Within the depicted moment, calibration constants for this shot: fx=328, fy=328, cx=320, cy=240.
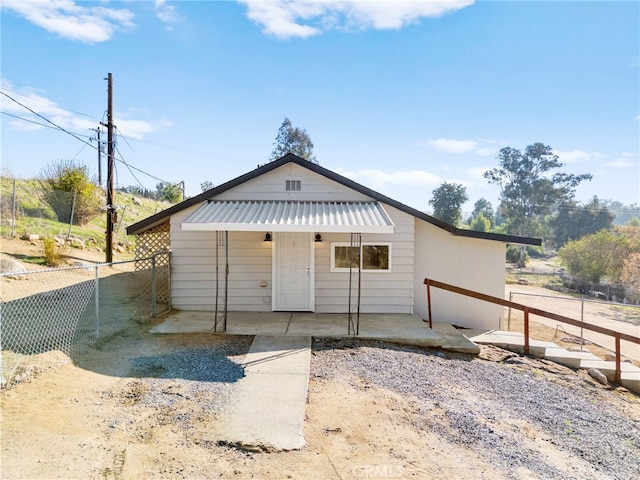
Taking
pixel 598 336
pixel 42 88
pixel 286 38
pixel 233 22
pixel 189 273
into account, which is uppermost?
pixel 286 38

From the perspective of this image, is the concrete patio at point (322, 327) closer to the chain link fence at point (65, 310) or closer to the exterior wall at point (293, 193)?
the chain link fence at point (65, 310)

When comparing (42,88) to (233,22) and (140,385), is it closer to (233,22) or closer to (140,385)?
(233,22)

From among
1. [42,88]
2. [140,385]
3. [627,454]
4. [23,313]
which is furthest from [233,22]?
[627,454]

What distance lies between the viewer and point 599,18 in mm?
10922

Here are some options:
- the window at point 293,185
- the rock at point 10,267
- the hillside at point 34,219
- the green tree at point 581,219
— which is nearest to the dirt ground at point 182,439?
the window at point 293,185

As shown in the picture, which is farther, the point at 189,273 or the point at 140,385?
the point at 189,273

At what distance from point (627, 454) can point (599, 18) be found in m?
13.4

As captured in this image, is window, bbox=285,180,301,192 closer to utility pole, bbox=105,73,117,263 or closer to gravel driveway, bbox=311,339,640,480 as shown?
gravel driveway, bbox=311,339,640,480

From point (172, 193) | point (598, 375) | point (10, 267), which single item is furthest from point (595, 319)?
point (172, 193)

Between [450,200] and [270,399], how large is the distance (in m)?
51.9

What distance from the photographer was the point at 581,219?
5222cm

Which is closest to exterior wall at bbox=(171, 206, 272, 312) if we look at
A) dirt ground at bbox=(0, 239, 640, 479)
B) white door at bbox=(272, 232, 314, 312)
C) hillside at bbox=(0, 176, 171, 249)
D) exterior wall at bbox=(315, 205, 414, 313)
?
white door at bbox=(272, 232, 314, 312)

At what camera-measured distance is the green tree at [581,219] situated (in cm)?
Result: 5148

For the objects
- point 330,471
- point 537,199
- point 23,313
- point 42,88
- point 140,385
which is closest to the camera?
point 330,471
